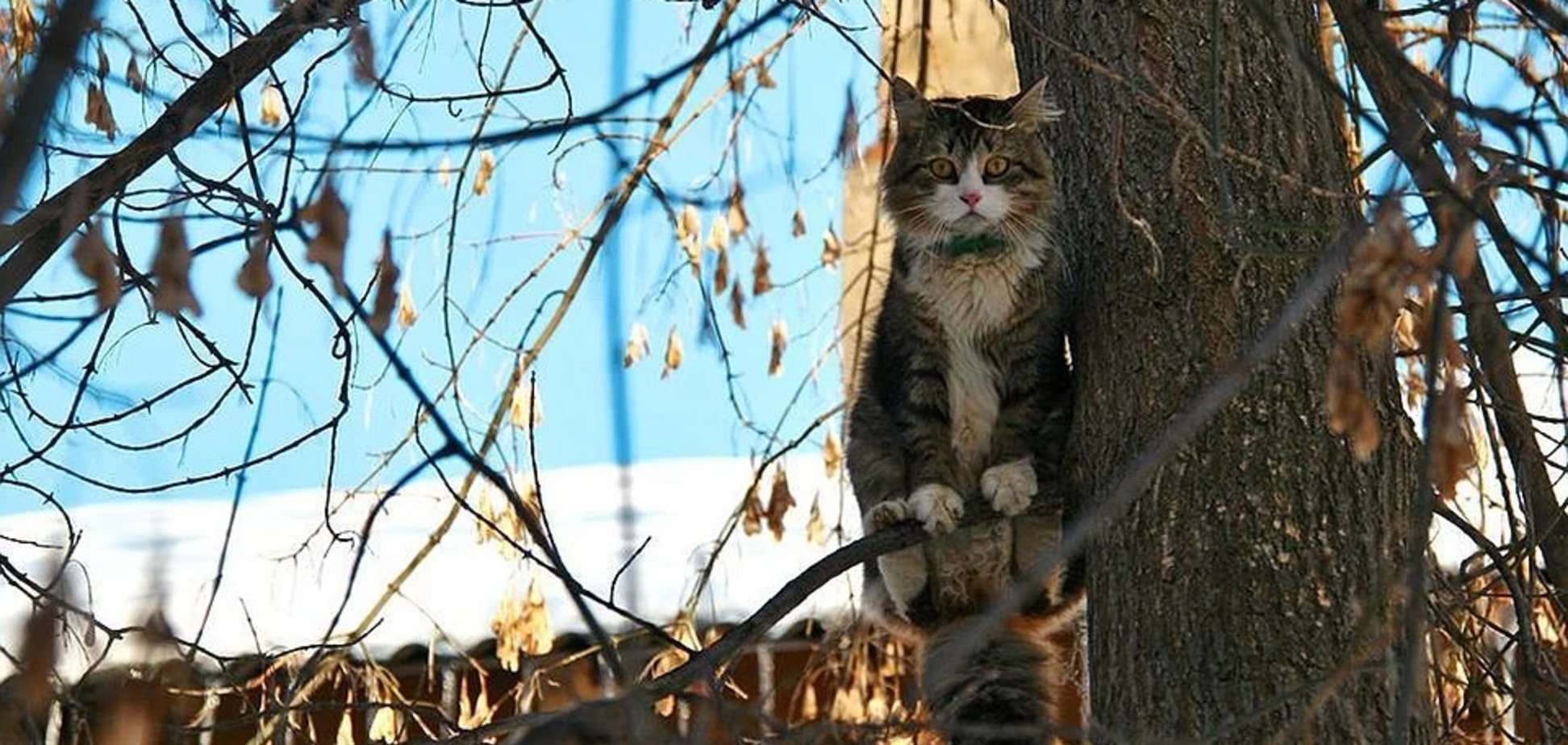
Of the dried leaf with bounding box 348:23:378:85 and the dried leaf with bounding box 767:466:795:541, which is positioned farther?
the dried leaf with bounding box 767:466:795:541

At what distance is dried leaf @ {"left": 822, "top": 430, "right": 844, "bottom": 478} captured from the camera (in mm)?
4270

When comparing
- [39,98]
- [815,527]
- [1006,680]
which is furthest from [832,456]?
[39,98]

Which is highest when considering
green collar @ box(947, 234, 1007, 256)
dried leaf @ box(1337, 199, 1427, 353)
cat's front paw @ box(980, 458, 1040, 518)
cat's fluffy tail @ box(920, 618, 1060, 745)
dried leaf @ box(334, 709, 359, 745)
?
green collar @ box(947, 234, 1007, 256)

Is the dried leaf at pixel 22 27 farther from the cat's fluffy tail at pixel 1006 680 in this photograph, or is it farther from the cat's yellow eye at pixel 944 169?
the cat's fluffy tail at pixel 1006 680

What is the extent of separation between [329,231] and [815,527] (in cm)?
263

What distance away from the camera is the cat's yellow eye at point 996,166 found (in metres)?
3.45

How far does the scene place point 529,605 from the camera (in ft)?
12.3

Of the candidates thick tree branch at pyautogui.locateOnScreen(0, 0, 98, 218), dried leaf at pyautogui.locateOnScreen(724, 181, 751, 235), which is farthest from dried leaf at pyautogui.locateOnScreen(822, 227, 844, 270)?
thick tree branch at pyautogui.locateOnScreen(0, 0, 98, 218)

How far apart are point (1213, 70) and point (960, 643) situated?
891 millimetres

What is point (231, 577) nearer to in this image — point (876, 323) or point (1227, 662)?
point (876, 323)

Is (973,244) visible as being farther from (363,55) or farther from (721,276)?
(363,55)

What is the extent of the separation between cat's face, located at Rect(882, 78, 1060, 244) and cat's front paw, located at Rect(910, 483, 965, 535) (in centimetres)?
47

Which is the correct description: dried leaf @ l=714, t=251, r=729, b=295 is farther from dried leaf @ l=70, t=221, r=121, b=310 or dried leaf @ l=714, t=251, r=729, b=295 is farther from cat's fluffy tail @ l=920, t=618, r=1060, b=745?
dried leaf @ l=70, t=221, r=121, b=310

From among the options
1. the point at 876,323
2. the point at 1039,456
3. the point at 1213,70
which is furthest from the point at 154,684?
the point at 876,323
